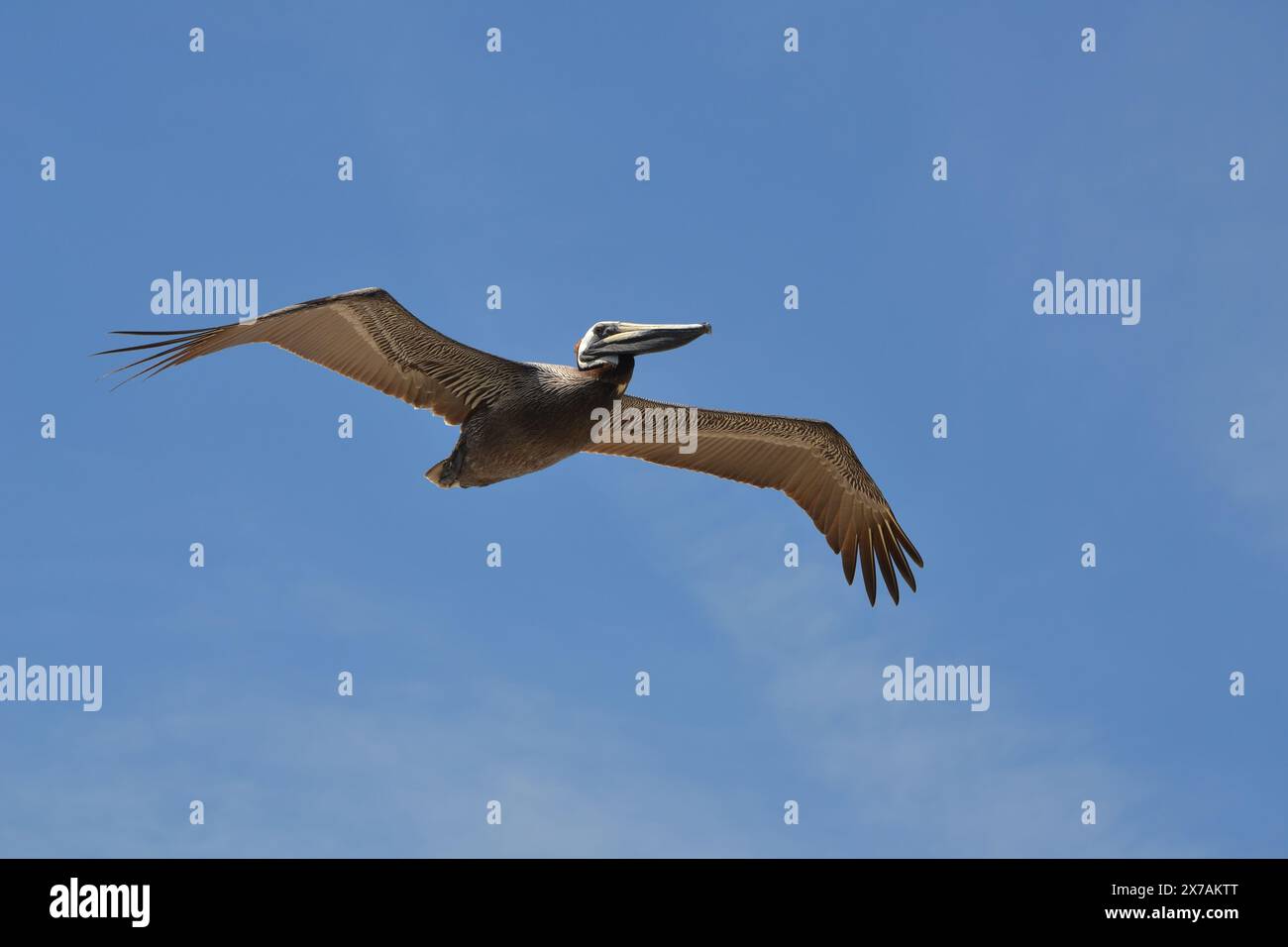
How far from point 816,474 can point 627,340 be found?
3.78 metres

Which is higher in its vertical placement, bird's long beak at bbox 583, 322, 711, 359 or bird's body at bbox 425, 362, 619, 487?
bird's long beak at bbox 583, 322, 711, 359

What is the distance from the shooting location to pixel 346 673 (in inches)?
632

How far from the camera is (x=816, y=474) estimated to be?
1597 cm

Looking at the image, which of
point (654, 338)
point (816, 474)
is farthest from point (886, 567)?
point (654, 338)

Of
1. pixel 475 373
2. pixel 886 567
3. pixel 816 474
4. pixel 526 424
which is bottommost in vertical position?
pixel 886 567

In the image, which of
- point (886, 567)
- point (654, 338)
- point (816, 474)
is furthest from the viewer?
point (816, 474)

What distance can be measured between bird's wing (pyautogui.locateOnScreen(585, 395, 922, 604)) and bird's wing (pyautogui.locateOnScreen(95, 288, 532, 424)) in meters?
2.56

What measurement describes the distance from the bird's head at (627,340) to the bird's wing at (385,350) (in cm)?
71

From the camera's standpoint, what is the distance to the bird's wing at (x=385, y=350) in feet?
41.9

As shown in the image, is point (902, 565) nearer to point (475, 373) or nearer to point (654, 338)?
point (654, 338)

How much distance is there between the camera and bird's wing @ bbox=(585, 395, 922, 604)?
15.5 metres

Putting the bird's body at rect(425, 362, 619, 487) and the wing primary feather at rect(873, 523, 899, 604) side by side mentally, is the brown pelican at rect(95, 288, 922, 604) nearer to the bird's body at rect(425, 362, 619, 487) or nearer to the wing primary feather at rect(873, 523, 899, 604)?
the bird's body at rect(425, 362, 619, 487)

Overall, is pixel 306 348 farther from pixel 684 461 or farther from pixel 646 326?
pixel 684 461

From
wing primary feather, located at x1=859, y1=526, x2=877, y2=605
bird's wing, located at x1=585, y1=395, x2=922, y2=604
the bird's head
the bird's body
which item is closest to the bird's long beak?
the bird's head
